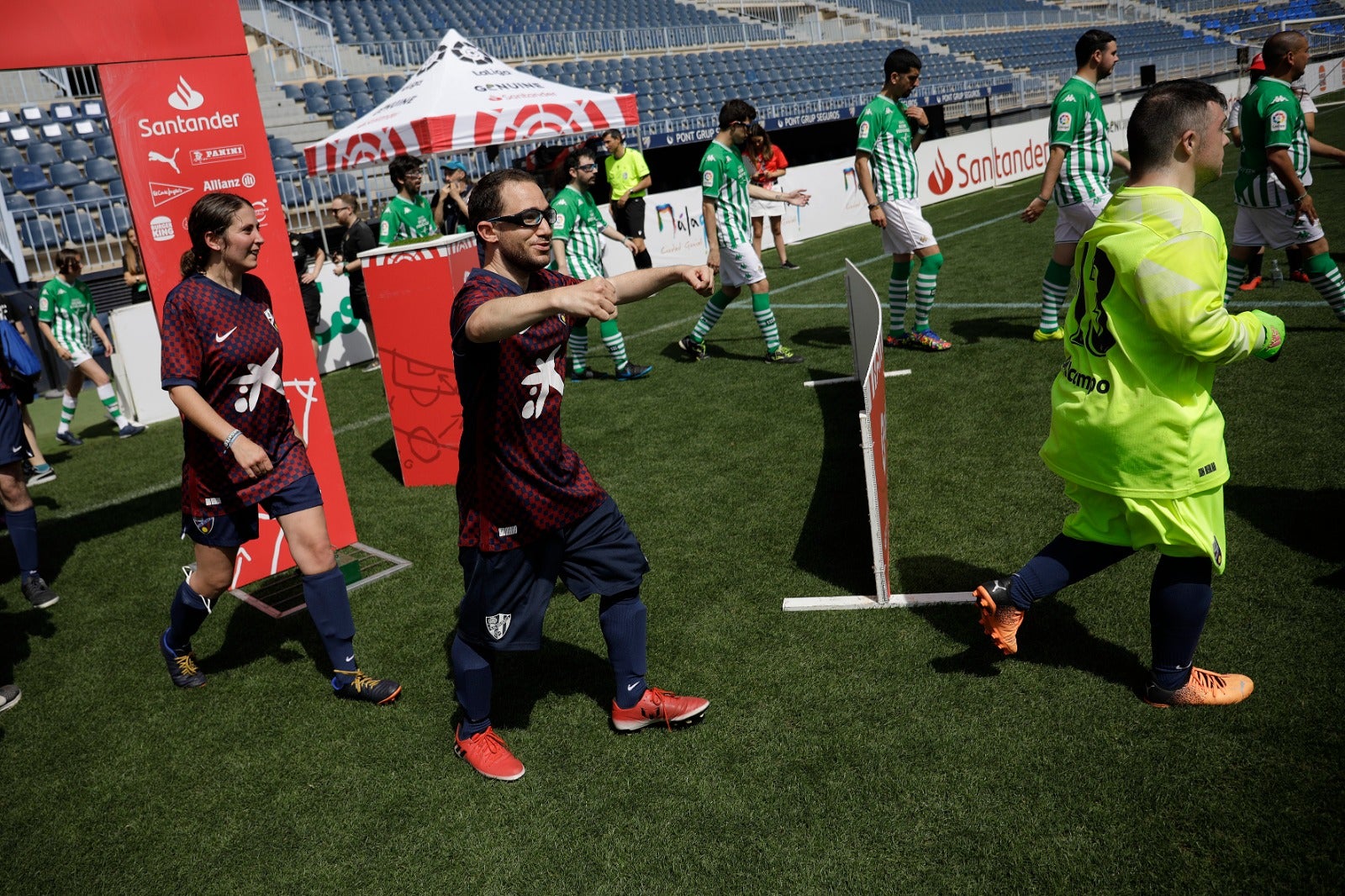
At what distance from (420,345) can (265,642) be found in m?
2.31

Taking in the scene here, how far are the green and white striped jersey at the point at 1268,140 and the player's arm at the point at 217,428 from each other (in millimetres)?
6102

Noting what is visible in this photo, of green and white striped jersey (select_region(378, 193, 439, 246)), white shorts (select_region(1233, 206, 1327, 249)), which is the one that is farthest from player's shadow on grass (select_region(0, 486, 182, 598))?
white shorts (select_region(1233, 206, 1327, 249))

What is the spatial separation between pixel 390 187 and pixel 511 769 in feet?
51.7

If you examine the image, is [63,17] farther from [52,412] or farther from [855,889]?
[52,412]

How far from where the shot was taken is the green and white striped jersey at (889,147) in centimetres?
726

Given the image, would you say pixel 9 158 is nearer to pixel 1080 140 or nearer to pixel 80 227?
pixel 80 227

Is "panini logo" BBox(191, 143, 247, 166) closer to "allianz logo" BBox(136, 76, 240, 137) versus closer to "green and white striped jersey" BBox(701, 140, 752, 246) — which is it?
"allianz logo" BBox(136, 76, 240, 137)

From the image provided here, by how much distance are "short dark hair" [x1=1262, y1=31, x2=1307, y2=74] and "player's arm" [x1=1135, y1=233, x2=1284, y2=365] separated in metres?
4.45

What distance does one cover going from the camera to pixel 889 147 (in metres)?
7.36

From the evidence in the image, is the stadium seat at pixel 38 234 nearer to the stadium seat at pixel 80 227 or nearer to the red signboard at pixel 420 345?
the stadium seat at pixel 80 227

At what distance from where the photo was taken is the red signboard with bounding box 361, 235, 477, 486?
5910 mm

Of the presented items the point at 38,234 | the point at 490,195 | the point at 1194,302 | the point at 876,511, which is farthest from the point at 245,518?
the point at 38,234

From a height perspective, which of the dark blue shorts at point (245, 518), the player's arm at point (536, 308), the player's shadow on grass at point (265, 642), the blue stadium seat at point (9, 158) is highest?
the blue stadium seat at point (9, 158)

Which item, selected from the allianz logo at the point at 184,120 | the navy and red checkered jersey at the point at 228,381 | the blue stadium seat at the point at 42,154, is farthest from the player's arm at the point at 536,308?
the blue stadium seat at the point at 42,154
